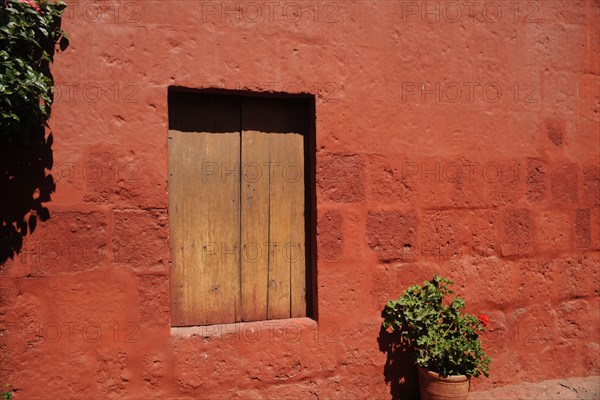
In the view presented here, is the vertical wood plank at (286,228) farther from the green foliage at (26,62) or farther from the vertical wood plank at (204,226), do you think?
the green foliage at (26,62)

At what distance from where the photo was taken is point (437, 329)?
349 centimetres

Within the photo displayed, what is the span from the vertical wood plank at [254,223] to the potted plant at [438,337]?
835 mm

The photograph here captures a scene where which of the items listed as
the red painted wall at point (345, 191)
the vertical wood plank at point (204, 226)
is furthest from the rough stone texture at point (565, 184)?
the vertical wood plank at point (204, 226)

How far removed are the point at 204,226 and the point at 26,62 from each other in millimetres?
1321

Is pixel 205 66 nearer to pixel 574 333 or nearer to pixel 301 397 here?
pixel 301 397

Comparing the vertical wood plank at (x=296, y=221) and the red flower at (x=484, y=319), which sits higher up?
the vertical wood plank at (x=296, y=221)

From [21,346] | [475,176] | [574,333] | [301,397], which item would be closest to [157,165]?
[21,346]

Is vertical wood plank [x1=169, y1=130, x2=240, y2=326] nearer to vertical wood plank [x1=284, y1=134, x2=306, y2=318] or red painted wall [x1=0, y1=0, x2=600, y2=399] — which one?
red painted wall [x1=0, y1=0, x2=600, y2=399]

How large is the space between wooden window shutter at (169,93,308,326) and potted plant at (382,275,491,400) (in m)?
0.68

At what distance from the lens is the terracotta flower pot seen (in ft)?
10.9

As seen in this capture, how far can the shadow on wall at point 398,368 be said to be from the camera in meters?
3.59

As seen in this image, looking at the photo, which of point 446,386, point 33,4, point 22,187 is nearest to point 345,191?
point 446,386

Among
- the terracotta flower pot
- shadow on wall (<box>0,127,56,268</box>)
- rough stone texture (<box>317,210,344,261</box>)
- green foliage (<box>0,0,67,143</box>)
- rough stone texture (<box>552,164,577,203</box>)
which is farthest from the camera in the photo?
rough stone texture (<box>552,164,577,203</box>)

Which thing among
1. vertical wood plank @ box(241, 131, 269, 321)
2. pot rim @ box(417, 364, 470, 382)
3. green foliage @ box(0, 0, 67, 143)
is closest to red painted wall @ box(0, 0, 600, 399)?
green foliage @ box(0, 0, 67, 143)
